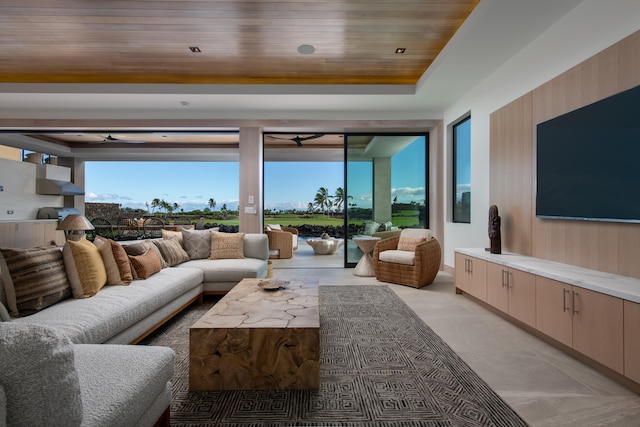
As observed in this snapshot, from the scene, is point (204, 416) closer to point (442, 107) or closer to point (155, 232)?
point (442, 107)

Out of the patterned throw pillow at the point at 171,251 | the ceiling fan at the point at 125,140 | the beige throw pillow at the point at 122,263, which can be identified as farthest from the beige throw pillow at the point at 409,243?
the ceiling fan at the point at 125,140

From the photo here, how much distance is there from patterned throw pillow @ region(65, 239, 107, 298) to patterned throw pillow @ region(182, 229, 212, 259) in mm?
1686

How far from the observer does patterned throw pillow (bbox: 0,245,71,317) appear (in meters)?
2.03

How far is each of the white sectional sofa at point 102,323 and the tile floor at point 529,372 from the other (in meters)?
1.89

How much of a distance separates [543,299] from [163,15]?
436 cm

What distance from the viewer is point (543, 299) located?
2.54 m

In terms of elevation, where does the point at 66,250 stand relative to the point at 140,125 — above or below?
below

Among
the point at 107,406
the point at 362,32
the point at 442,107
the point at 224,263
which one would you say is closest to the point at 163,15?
the point at 362,32

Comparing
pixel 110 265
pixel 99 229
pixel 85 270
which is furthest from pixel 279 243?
pixel 99 229

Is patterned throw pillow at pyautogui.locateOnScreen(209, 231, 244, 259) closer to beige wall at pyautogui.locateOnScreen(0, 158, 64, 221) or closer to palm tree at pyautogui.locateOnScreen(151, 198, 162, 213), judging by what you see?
beige wall at pyautogui.locateOnScreen(0, 158, 64, 221)

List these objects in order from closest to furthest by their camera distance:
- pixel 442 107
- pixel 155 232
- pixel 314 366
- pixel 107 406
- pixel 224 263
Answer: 1. pixel 107 406
2. pixel 314 366
3. pixel 224 263
4. pixel 442 107
5. pixel 155 232

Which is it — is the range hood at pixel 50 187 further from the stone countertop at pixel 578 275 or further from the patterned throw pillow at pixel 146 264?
the stone countertop at pixel 578 275

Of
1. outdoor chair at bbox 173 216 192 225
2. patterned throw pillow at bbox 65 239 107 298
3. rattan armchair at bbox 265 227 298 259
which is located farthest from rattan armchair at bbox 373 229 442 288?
outdoor chair at bbox 173 216 192 225

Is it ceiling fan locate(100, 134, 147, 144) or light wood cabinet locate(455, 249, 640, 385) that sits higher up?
ceiling fan locate(100, 134, 147, 144)
